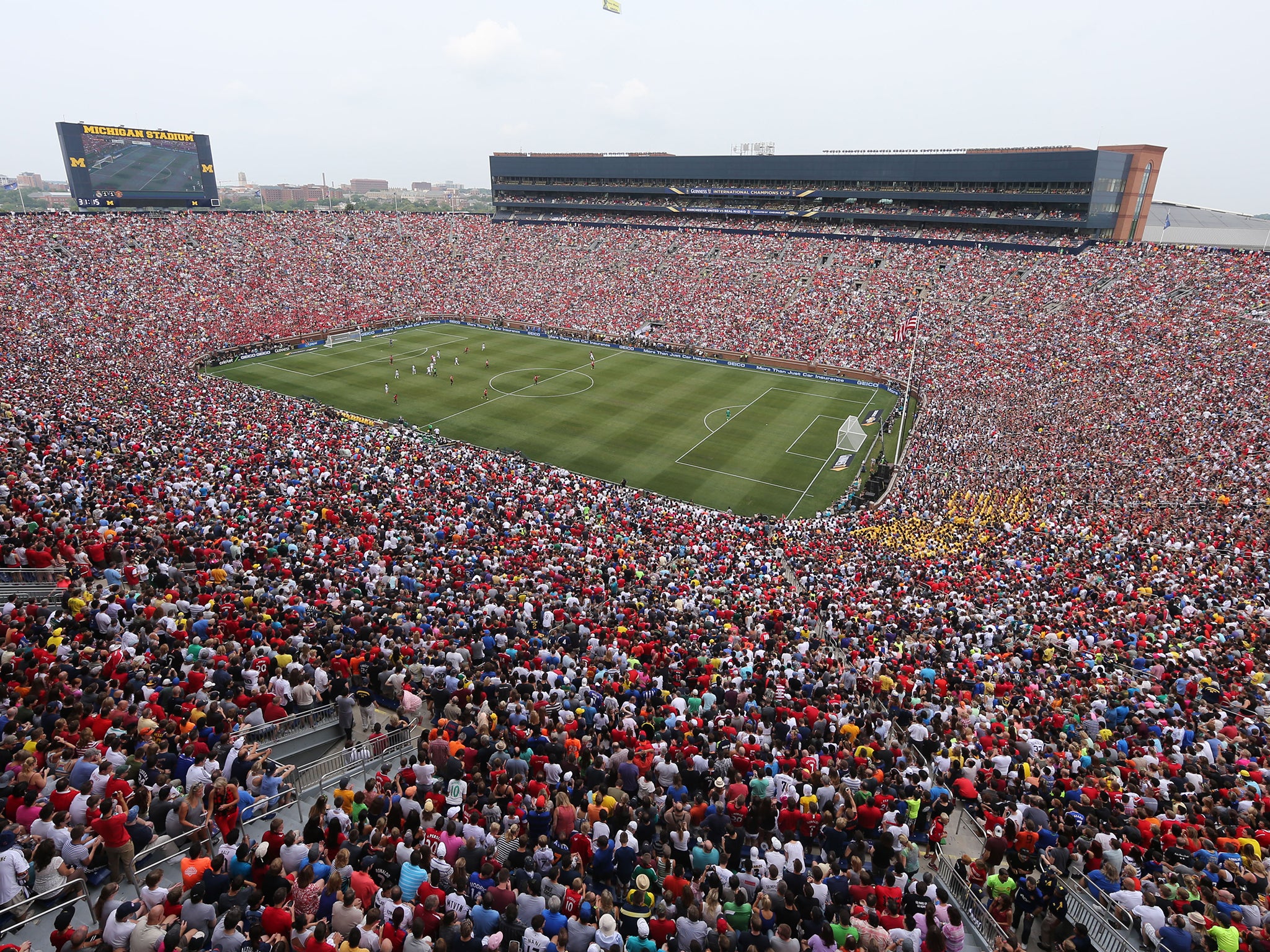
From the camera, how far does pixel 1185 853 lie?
8742mm

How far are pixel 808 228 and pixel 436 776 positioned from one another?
3233 inches

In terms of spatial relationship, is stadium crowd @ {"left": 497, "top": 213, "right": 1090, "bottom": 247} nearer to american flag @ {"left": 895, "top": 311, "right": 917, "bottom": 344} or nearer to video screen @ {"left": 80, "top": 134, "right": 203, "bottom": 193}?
american flag @ {"left": 895, "top": 311, "right": 917, "bottom": 344}

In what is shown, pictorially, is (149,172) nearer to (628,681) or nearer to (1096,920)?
(628,681)

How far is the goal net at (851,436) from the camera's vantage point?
117ft

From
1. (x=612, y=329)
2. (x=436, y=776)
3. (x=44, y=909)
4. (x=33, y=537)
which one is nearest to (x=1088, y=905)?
(x=436, y=776)

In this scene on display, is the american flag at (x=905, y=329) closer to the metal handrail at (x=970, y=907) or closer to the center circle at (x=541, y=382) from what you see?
the center circle at (x=541, y=382)

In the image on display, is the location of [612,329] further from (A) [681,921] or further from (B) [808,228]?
(A) [681,921]

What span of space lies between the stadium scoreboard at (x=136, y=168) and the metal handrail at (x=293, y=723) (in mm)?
78553

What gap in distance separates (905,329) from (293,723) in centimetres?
5254

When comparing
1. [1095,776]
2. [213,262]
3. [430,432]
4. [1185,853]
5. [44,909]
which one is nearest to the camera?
[44,909]

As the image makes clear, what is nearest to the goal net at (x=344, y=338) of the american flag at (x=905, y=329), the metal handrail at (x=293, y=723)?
the american flag at (x=905, y=329)

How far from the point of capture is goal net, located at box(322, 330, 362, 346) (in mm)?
60737

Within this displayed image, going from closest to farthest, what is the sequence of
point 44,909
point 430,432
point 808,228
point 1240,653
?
1. point 44,909
2. point 1240,653
3. point 430,432
4. point 808,228

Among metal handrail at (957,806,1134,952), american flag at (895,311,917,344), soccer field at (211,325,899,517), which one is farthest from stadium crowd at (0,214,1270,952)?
american flag at (895,311,917,344)
